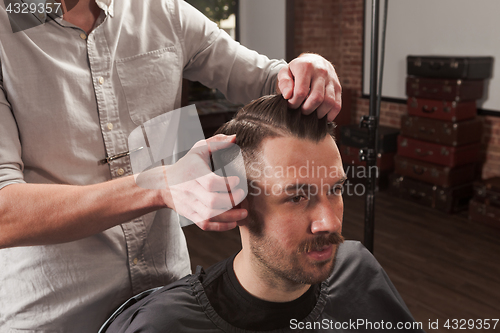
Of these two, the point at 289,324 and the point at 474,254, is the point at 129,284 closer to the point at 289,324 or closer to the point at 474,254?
the point at 289,324

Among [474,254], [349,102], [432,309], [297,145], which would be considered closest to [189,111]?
[297,145]

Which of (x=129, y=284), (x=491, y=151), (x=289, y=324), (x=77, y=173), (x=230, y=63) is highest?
(x=230, y=63)

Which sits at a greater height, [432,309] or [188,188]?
[188,188]

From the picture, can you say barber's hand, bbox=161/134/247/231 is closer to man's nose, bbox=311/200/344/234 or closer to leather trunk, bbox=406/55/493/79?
man's nose, bbox=311/200/344/234

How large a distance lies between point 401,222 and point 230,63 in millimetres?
3306

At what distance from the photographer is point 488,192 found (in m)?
3.95

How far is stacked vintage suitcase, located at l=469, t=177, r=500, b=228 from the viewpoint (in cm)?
391

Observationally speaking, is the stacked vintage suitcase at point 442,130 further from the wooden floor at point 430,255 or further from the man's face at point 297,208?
the man's face at point 297,208

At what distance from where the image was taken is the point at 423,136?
176 inches

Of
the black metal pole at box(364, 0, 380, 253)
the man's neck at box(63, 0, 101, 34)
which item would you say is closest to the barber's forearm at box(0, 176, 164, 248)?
the man's neck at box(63, 0, 101, 34)

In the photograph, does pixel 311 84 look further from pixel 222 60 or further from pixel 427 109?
pixel 427 109

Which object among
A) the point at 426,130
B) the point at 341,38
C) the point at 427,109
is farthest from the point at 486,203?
the point at 341,38

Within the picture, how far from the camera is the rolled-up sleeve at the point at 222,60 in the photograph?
1297 millimetres

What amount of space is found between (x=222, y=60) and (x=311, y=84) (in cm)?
39
